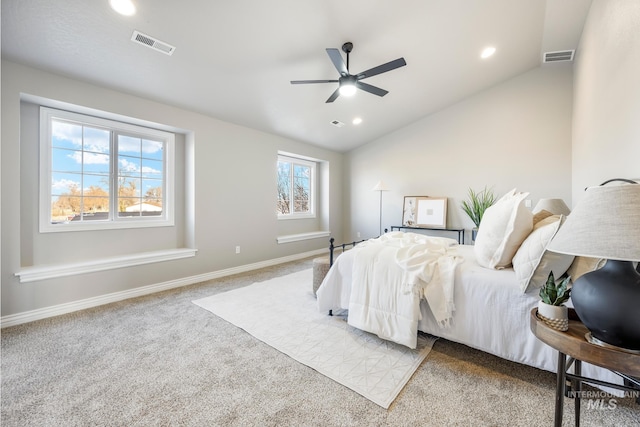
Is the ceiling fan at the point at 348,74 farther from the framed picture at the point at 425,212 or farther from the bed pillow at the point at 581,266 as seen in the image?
the framed picture at the point at 425,212

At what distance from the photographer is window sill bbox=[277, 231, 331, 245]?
5.15 m

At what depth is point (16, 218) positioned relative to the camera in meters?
2.50

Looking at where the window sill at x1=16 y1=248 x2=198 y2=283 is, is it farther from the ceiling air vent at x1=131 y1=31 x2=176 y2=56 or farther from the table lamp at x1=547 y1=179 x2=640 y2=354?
the table lamp at x1=547 y1=179 x2=640 y2=354

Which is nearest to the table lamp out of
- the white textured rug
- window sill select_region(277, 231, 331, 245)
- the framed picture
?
the white textured rug

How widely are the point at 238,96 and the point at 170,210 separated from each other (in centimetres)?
189

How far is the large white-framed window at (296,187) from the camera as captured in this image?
5.54 metres

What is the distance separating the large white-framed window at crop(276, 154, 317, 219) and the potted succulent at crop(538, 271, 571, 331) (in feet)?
15.0

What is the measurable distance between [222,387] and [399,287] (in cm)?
140

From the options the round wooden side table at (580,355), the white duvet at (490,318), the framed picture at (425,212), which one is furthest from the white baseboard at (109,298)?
the round wooden side table at (580,355)

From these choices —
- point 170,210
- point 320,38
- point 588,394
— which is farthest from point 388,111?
point 588,394

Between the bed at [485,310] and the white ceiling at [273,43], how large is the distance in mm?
2277

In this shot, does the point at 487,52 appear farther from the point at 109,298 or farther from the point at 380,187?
the point at 109,298

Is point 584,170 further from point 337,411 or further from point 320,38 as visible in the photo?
point 337,411

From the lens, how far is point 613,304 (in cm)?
93
